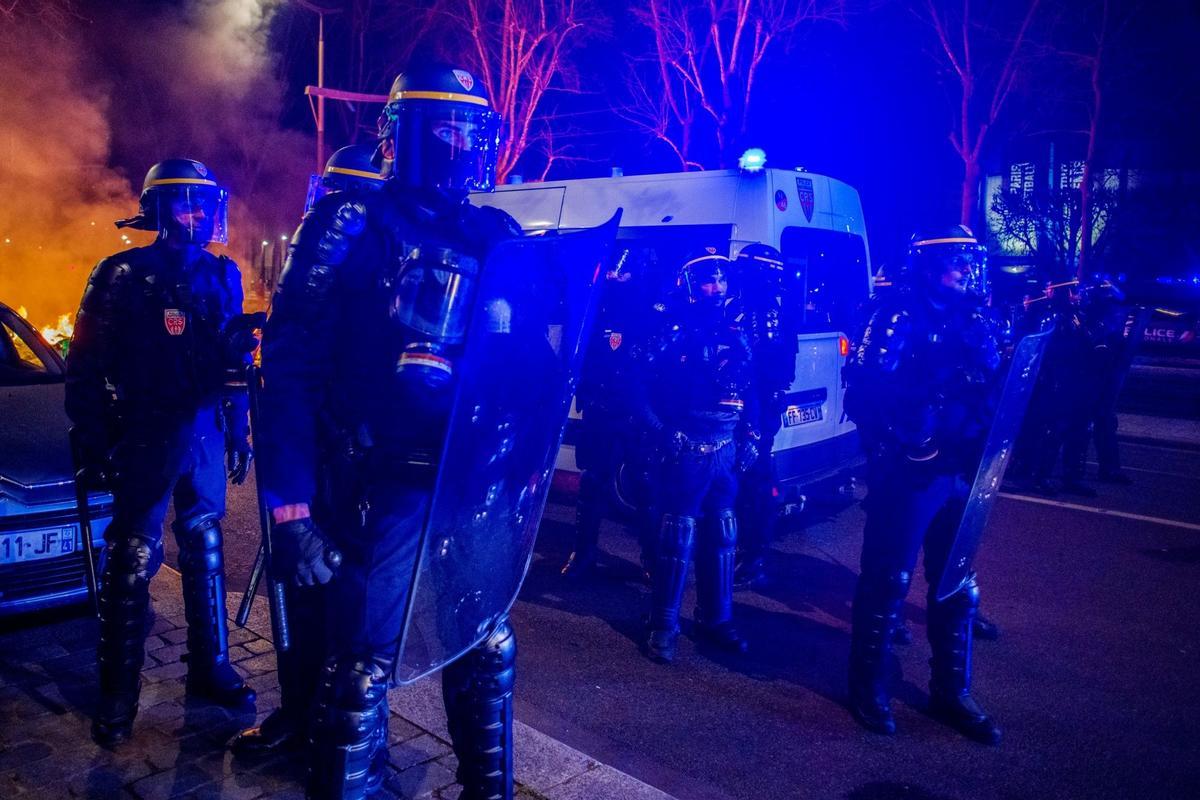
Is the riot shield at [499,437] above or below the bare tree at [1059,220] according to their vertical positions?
below

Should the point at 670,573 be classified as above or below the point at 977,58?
below

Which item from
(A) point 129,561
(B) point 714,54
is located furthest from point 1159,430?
(B) point 714,54

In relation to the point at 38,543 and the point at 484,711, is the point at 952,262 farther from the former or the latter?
the point at 38,543

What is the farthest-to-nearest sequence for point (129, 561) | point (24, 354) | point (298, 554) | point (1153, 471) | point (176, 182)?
point (1153, 471) < point (24, 354) < point (176, 182) < point (129, 561) < point (298, 554)

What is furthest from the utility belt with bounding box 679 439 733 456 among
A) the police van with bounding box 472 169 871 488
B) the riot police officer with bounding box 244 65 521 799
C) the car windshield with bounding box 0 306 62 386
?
the car windshield with bounding box 0 306 62 386

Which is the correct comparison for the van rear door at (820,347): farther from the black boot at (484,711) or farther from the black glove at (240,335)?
the black boot at (484,711)

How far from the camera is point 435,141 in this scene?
2.32 meters

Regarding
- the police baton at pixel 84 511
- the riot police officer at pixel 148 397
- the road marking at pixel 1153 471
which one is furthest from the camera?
the road marking at pixel 1153 471

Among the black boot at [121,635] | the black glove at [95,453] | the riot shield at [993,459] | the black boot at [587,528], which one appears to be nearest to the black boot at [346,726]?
the black boot at [121,635]

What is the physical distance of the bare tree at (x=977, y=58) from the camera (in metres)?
20.6

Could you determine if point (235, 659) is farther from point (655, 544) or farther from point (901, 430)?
point (901, 430)

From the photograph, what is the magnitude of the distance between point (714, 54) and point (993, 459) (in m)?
21.0

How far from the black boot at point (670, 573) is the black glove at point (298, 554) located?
2.67m

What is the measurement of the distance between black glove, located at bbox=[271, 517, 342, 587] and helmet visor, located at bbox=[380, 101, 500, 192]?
953 millimetres
